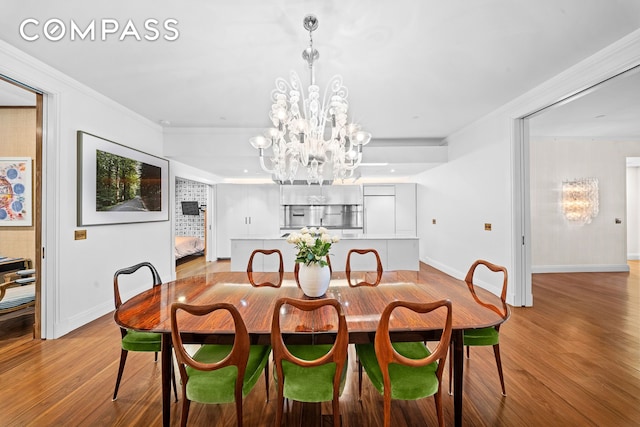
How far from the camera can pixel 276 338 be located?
1.33 m

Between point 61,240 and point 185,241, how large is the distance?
438cm

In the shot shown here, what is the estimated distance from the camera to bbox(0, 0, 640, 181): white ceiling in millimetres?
1907

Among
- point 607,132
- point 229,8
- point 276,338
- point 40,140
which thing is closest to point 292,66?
point 229,8

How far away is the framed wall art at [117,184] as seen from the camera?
3.10m

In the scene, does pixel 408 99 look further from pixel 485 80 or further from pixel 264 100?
pixel 264 100

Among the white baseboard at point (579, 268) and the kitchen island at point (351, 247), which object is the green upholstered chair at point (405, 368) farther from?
the white baseboard at point (579, 268)

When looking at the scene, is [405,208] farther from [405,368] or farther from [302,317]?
[302,317]

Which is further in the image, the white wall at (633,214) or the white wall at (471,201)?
the white wall at (633,214)

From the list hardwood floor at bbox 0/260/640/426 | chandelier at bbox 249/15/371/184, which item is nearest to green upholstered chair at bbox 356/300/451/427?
hardwood floor at bbox 0/260/640/426

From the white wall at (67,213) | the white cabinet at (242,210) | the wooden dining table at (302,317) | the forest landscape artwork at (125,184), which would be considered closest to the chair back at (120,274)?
the wooden dining table at (302,317)

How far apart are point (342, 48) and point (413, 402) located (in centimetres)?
273

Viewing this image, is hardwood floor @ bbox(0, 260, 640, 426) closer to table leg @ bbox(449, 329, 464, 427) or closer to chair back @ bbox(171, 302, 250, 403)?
table leg @ bbox(449, 329, 464, 427)

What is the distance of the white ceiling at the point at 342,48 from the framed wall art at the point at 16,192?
1471mm

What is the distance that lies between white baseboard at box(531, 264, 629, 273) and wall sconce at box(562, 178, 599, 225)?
89 centimetres
